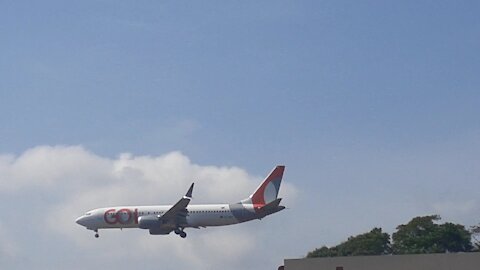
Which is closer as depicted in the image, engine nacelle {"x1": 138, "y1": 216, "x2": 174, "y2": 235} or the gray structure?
the gray structure

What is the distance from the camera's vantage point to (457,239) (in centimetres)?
8888

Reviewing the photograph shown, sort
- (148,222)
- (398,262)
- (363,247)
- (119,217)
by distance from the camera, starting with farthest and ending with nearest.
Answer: (363,247) → (119,217) → (148,222) → (398,262)

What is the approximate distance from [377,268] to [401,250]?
41.1 metres

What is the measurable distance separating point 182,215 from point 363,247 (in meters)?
Answer: 20.6

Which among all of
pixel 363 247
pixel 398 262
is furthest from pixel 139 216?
pixel 398 262

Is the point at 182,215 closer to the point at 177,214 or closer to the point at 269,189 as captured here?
the point at 177,214

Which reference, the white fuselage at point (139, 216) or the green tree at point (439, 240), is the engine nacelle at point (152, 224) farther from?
the green tree at point (439, 240)

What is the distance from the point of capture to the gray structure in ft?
151

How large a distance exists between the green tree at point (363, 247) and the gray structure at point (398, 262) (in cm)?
4399

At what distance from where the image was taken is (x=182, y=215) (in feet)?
281

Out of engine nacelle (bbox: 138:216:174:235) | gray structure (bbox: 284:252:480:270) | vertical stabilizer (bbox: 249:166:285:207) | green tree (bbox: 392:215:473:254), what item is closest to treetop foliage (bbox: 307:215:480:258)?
green tree (bbox: 392:215:473:254)

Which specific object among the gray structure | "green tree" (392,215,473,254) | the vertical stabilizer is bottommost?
the gray structure

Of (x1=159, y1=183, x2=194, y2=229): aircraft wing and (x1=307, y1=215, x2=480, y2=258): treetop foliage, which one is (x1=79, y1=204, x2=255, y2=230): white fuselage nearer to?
(x1=159, y1=183, x2=194, y2=229): aircraft wing

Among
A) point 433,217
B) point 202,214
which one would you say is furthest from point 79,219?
point 433,217
